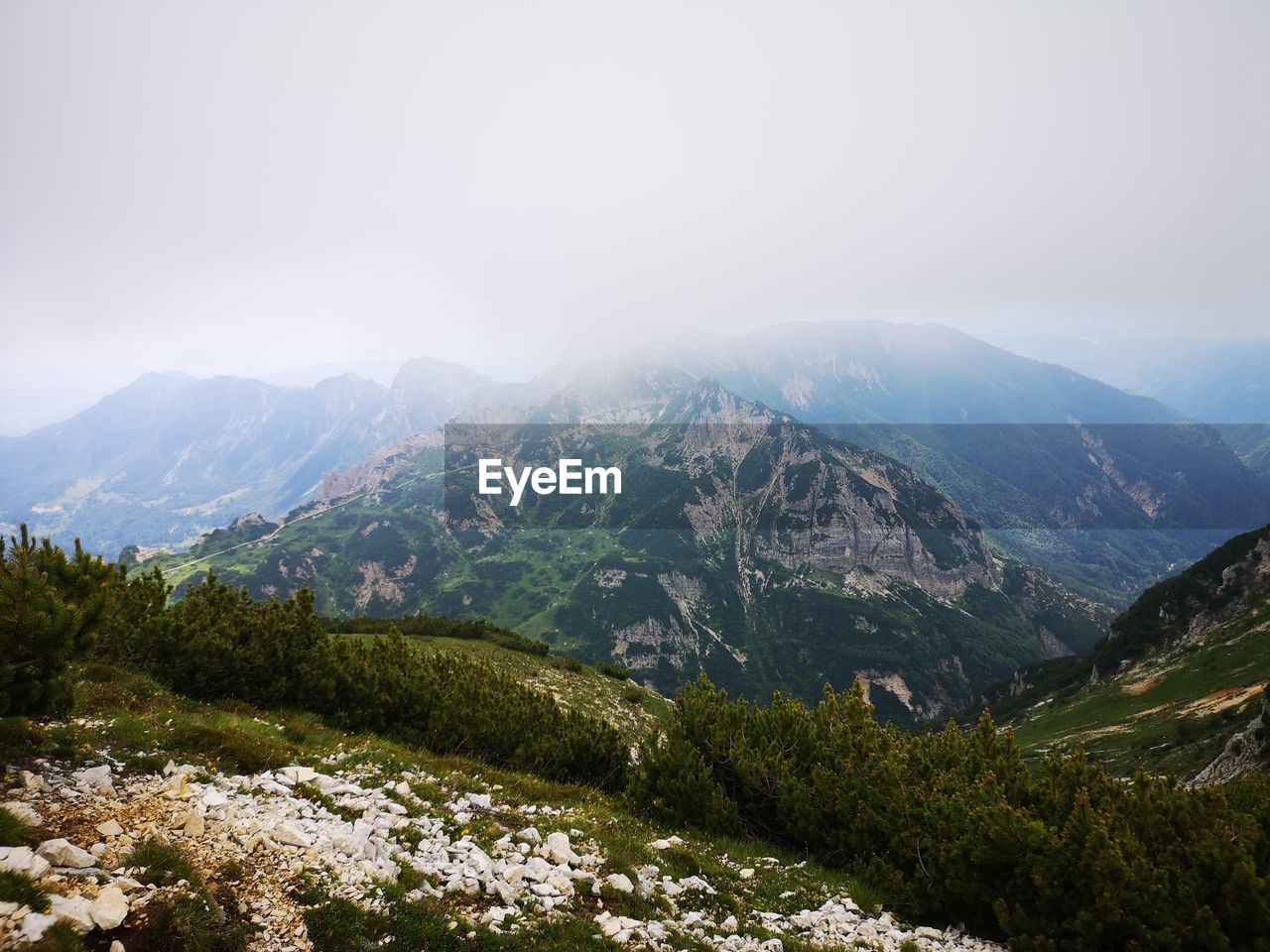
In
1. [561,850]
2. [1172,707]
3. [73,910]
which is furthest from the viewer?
[1172,707]

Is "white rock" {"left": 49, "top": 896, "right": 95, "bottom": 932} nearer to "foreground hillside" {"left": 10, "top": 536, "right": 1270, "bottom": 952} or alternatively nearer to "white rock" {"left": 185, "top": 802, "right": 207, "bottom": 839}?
"foreground hillside" {"left": 10, "top": 536, "right": 1270, "bottom": 952}

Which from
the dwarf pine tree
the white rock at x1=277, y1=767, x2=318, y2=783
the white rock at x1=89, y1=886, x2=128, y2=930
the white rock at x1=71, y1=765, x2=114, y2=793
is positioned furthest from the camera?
the white rock at x1=277, y1=767, x2=318, y2=783

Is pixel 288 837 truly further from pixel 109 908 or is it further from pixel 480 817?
pixel 480 817

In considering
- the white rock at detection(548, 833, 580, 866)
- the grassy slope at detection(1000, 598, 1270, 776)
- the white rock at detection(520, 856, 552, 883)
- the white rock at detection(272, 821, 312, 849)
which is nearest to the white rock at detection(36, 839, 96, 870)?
the white rock at detection(272, 821, 312, 849)

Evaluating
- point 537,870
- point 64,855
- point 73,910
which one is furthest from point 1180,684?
point 64,855

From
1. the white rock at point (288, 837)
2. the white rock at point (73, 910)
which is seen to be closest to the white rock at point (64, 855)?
the white rock at point (73, 910)
